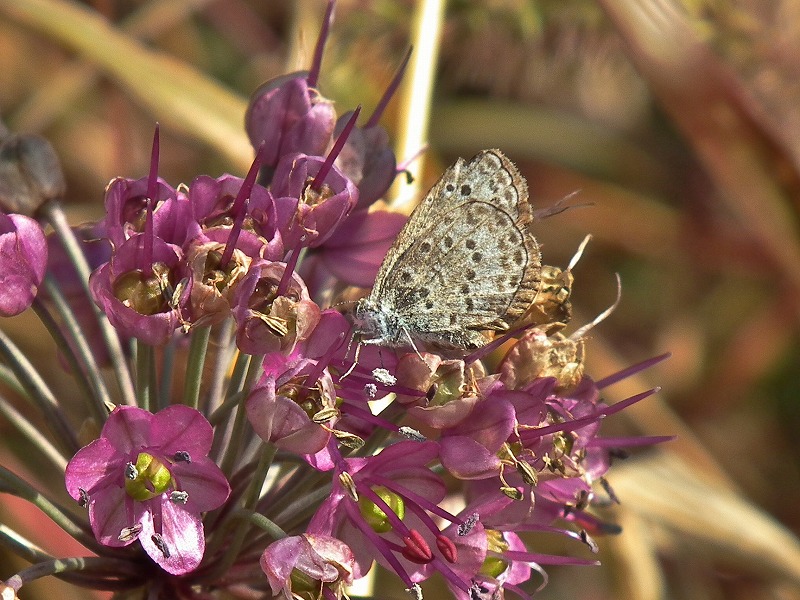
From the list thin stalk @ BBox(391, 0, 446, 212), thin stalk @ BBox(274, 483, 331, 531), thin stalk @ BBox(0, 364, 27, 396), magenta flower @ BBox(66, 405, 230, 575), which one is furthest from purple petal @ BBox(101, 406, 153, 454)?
thin stalk @ BBox(391, 0, 446, 212)

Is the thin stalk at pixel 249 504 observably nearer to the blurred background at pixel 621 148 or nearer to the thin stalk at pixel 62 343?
the thin stalk at pixel 62 343

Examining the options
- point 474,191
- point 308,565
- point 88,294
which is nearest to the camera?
point 308,565

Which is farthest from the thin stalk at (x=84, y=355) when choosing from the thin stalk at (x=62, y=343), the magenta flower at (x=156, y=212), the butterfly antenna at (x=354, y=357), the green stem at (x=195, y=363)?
the butterfly antenna at (x=354, y=357)

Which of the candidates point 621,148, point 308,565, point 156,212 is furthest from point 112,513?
point 621,148

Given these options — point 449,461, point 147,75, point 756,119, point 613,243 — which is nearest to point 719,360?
point 613,243

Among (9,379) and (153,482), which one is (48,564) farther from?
(9,379)

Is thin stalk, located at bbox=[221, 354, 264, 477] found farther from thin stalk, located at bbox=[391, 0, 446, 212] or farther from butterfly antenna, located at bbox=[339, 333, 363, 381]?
thin stalk, located at bbox=[391, 0, 446, 212]

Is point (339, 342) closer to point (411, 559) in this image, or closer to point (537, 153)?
point (411, 559)
